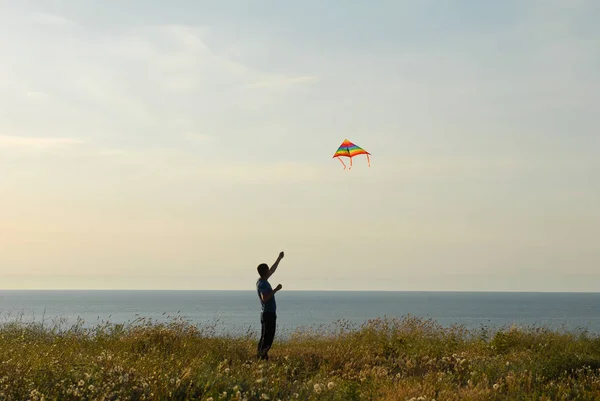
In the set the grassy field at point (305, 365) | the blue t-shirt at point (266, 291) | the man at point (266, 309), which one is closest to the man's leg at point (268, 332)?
the man at point (266, 309)

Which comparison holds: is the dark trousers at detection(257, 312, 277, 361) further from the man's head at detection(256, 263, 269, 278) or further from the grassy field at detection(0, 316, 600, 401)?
the man's head at detection(256, 263, 269, 278)

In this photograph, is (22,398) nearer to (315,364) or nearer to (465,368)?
(315,364)

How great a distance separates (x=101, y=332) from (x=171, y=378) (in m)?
7.27

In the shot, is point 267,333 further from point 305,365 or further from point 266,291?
point 305,365

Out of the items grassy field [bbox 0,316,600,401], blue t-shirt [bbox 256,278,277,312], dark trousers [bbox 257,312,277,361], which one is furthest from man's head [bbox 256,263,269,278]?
grassy field [bbox 0,316,600,401]

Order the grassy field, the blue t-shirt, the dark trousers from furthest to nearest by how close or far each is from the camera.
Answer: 1. the blue t-shirt
2. the dark trousers
3. the grassy field

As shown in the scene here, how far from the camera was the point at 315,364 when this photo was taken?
13.6 m

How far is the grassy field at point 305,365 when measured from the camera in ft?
30.5

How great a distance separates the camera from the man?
45.8 ft

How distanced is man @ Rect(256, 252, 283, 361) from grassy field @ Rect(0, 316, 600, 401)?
42 cm

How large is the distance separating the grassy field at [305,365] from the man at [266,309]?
417 mm

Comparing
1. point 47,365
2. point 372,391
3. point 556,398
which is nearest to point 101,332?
point 47,365

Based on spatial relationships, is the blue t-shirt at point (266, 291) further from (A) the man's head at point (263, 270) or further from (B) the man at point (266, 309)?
(A) the man's head at point (263, 270)

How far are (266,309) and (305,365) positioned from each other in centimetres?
155
